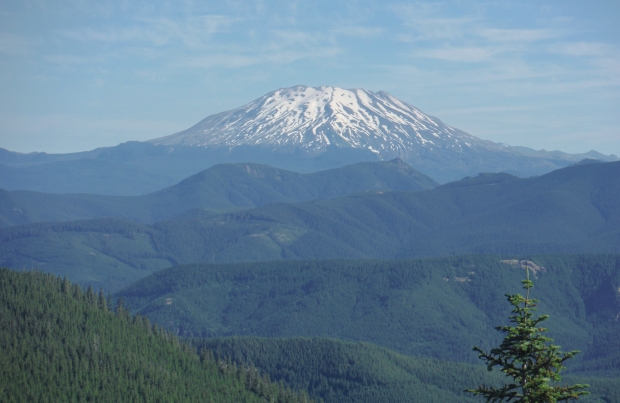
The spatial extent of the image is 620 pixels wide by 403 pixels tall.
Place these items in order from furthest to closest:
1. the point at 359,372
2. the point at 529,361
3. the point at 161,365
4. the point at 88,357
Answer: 1. the point at 359,372
2. the point at 161,365
3. the point at 88,357
4. the point at 529,361

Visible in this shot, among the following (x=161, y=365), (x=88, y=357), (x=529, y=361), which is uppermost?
(x=529, y=361)

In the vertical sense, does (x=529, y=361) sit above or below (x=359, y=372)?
above

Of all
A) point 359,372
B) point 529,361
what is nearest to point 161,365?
point 359,372

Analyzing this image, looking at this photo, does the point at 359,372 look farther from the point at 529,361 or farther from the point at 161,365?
the point at 529,361

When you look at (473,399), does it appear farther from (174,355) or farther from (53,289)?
(53,289)

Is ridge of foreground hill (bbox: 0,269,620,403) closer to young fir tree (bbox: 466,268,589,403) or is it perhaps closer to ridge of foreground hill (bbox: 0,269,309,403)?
ridge of foreground hill (bbox: 0,269,309,403)

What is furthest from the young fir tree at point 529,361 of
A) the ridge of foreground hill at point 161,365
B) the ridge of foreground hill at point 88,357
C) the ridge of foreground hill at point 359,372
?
the ridge of foreground hill at point 359,372

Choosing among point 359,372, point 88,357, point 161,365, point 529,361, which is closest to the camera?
point 529,361

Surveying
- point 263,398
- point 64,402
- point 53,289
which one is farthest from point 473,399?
point 64,402

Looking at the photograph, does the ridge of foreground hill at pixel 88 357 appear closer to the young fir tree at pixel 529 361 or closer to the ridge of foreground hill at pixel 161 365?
the ridge of foreground hill at pixel 161 365
